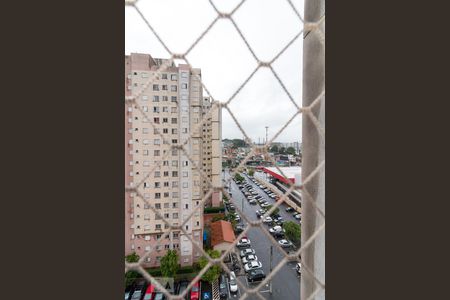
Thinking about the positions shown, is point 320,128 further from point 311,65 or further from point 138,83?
point 138,83

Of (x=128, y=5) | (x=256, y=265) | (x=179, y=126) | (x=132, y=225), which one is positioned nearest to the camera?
(x=128, y=5)

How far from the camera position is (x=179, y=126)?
0.46 meters

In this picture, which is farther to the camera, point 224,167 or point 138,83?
point 224,167

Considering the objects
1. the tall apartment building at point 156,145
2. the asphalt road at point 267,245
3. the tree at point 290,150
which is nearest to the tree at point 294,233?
the asphalt road at point 267,245

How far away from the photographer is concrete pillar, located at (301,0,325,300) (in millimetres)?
375

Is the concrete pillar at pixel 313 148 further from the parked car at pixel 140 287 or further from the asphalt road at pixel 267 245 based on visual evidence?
the parked car at pixel 140 287

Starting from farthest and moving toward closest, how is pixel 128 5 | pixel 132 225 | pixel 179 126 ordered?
pixel 132 225, pixel 179 126, pixel 128 5

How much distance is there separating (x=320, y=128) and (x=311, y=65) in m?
0.12

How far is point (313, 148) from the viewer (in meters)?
0.39

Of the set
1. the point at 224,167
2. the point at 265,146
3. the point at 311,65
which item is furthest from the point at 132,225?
the point at 311,65

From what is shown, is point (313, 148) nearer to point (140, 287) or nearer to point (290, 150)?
point (290, 150)

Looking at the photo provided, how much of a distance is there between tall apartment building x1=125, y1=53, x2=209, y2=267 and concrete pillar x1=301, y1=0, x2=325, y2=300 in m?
0.20

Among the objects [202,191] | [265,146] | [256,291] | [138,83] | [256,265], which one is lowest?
[256,265]

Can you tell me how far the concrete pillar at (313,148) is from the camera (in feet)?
1.23
